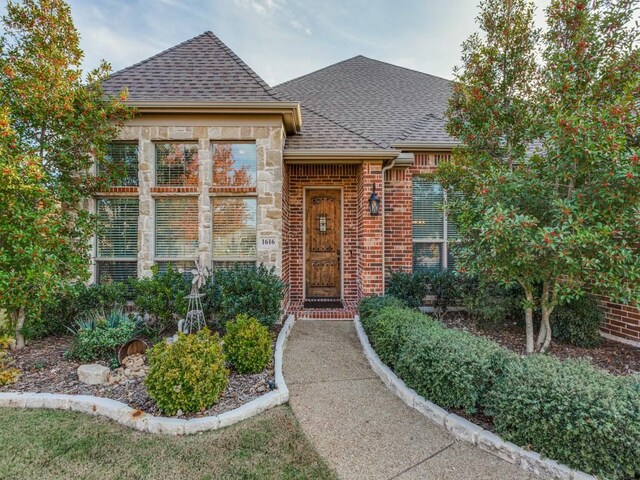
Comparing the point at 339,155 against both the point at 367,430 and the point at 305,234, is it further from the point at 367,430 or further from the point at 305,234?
the point at 367,430

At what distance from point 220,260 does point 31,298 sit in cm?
244

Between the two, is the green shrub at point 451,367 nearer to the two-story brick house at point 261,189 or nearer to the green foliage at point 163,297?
the two-story brick house at point 261,189

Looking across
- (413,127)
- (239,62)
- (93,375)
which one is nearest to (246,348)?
(93,375)

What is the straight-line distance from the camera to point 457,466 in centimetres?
223

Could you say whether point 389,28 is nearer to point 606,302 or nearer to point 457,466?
point 606,302

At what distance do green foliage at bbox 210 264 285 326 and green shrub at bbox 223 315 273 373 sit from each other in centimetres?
78

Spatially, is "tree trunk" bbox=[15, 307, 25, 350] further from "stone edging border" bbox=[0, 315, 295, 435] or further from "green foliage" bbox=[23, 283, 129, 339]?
"stone edging border" bbox=[0, 315, 295, 435]

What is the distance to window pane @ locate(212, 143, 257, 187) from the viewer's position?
5.27 meters

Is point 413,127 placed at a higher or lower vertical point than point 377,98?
lower

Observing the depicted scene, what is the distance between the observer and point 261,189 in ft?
17.0

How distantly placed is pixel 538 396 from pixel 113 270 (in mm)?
6117

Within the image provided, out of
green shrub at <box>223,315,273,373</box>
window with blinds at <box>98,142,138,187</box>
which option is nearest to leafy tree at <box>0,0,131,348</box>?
window with blinds at <box>98,142,138,187</box>

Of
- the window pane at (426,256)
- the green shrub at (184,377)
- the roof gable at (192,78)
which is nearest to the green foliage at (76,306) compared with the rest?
the green shrub at (184,377)

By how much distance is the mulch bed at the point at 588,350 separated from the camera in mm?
3564
